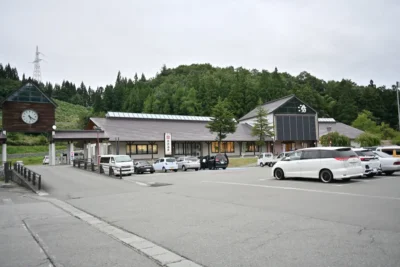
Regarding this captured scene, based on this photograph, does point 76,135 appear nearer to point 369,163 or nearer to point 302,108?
point 369,163

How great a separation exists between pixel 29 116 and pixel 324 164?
34437 millimetres

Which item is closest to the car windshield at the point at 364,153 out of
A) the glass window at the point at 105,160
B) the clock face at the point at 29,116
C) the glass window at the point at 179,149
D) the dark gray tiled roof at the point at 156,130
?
the glass window at the point at 105,160

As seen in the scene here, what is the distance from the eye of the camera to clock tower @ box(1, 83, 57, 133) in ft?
112

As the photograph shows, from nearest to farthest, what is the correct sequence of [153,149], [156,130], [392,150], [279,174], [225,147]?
[279,174]
[392,150]
[153,149]
[156,130]
[225,147]

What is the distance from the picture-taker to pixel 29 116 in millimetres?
35312

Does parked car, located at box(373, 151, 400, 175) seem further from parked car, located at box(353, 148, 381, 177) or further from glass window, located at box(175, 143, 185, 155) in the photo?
glass window, located at box(175, 143, 185, 155)

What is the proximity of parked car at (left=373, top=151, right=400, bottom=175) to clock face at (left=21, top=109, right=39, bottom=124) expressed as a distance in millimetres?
35933

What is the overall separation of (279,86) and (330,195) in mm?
73853

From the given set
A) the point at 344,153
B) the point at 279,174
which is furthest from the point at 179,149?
the point at 344,153

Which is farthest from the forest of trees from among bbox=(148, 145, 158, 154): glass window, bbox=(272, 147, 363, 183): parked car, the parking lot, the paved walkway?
the paved walkway

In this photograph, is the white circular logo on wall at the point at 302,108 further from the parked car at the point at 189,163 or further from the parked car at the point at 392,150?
the parked car at the point at 392,150

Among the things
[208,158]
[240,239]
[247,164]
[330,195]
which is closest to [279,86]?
[247,164]

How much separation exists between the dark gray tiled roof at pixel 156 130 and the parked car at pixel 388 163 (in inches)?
1115

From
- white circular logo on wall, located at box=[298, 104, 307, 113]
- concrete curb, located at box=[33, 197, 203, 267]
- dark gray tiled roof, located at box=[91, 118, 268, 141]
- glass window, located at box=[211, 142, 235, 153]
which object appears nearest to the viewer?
concrete curb, located at box=[33, 197, 203, 267]
